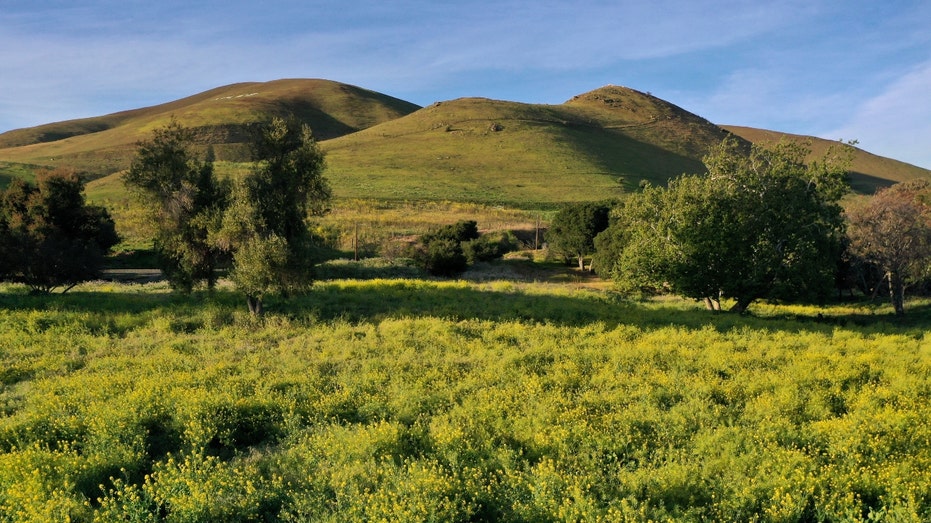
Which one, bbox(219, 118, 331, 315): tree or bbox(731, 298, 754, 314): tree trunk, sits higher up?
bbox(219, 118, 331, 315): tree

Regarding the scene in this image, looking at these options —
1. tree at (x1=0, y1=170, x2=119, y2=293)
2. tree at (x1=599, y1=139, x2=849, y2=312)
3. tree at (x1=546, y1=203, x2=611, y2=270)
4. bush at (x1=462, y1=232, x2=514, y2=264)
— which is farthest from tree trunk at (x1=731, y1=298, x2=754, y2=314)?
tree at (x1=0, y1=170, x2=119, y2=293)

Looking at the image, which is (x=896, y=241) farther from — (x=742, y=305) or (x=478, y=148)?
(x=478, y=148)

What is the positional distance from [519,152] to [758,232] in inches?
3221

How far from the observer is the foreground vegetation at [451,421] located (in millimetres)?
A: 7117

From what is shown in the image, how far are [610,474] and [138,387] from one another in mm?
9601

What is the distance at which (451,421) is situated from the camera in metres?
9.79

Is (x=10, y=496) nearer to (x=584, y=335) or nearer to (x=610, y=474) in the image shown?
(x=610, y=474)

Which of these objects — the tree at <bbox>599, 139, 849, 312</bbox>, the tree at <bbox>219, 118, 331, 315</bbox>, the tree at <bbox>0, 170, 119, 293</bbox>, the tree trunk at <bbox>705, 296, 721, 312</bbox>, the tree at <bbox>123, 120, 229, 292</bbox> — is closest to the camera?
the tree at <bbox>219, 118, 331, 315</bbox>

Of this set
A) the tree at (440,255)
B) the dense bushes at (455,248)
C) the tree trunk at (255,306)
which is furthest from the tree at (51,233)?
the dense bushes at (455,248)

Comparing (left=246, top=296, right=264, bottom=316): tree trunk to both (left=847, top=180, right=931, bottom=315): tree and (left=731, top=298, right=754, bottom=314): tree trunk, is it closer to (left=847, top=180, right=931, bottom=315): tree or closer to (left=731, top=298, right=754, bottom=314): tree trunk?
(left=731, top=298, right=754, bottom=314): tree trunk

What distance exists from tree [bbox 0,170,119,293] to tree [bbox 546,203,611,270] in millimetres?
30577

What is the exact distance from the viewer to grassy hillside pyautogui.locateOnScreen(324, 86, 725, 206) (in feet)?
264

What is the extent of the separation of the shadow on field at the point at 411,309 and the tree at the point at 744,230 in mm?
1548

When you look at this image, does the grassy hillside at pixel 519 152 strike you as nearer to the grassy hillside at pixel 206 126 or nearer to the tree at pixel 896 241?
the grassy hillside at pixel 206 126
